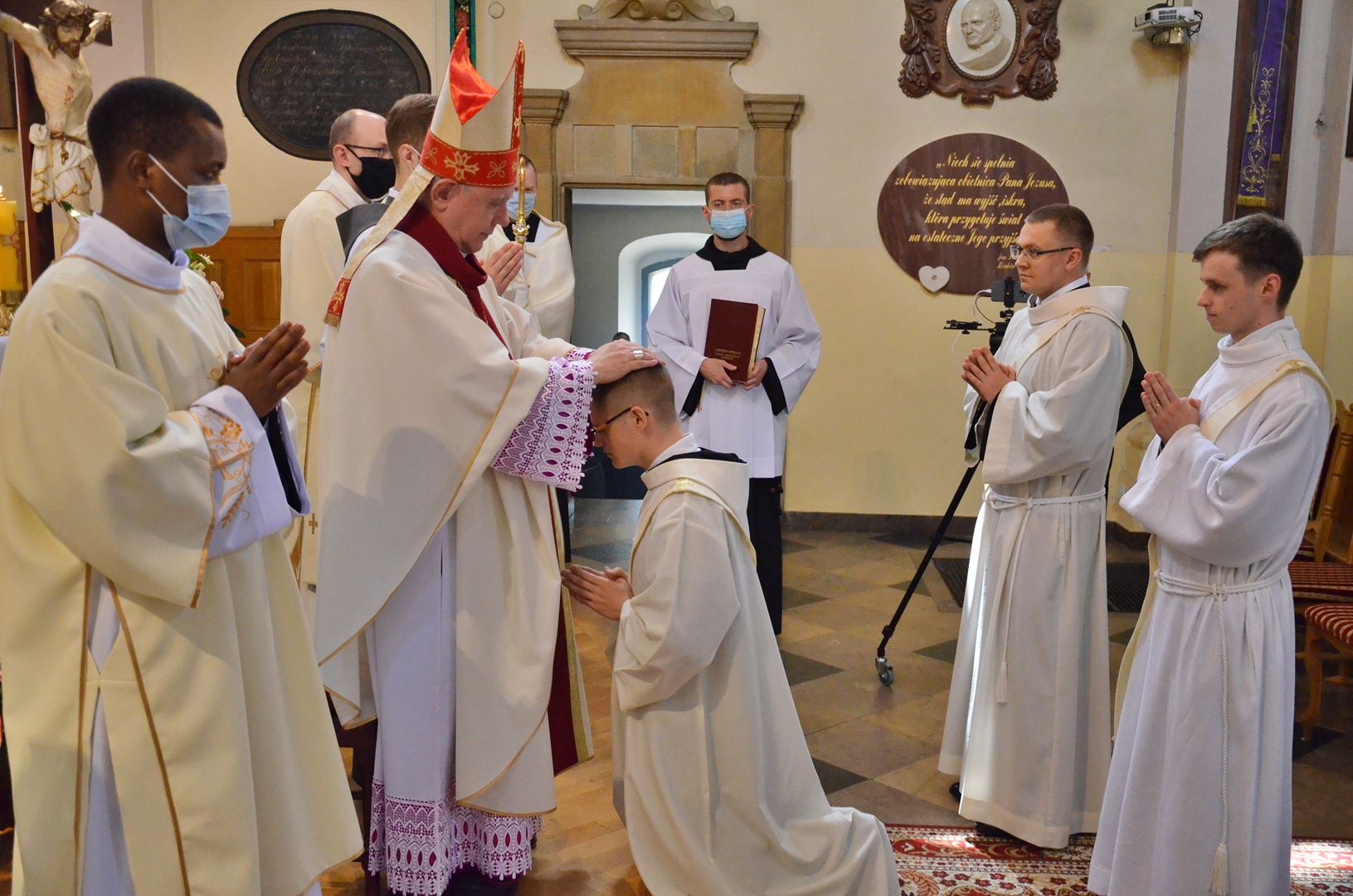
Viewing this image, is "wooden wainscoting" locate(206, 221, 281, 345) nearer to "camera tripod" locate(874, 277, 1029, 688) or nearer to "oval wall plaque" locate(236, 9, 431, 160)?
"oval wall plaque" locate(236, 9, 431, 160)

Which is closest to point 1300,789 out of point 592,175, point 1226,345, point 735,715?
point 1226,345

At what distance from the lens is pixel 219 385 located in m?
1.83

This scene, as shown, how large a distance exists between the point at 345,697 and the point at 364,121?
2.08 m

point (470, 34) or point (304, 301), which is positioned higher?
point (470, 34)

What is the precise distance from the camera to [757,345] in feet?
15.8

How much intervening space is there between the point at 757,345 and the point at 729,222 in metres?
0.57

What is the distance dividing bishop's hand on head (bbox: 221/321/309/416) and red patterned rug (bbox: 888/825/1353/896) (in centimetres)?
194

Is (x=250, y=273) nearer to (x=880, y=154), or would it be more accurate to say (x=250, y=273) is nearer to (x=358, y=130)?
(x=358, y=130)

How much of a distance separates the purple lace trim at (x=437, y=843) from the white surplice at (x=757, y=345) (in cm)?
243

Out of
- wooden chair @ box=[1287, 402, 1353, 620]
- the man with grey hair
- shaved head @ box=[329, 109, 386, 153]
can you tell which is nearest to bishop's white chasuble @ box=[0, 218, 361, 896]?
shaved head @ box=[329, 109, 386, 153]

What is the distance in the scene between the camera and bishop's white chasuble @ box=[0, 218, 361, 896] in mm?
1570

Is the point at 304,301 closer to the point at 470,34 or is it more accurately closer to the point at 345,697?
the point at 345,697

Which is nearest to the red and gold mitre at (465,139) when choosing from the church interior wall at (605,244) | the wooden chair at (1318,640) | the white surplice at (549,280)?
the white surplice at (549,280)

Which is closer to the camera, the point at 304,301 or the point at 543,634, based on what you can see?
the point at 543,634
